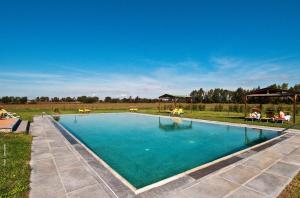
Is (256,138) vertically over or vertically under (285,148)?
under

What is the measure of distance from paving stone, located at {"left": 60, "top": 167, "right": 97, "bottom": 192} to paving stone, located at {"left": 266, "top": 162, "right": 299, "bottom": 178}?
14.5 feet

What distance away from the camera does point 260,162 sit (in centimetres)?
548

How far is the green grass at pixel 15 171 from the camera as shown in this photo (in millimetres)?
3648

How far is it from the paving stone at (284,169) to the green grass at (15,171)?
558 cm

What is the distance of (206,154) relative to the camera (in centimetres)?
779

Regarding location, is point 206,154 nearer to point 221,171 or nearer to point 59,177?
point 221,171

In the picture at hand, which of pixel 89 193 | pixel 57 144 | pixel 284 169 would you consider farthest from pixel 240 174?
pixel 57 144

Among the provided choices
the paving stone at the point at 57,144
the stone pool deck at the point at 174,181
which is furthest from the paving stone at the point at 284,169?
the paving stone at the point at 57,144

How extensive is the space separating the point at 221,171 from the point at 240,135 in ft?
22.2

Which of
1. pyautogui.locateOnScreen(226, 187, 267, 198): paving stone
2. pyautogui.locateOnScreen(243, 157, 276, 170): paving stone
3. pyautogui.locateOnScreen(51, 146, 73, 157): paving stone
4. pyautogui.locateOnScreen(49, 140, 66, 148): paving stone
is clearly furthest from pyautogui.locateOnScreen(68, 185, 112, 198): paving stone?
pyautogui.locateOnScreen(49, 140, 66, 148): paving stone

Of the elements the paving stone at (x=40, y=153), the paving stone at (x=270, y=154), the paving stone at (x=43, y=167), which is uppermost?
the paving stone at (x=270, y=154)

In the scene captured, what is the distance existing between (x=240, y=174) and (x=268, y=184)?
25.1 inches

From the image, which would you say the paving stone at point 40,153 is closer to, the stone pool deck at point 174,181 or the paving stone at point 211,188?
the stone pool deck at point 174,181

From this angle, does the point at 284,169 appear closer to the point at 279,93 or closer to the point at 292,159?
the point at 292,159
